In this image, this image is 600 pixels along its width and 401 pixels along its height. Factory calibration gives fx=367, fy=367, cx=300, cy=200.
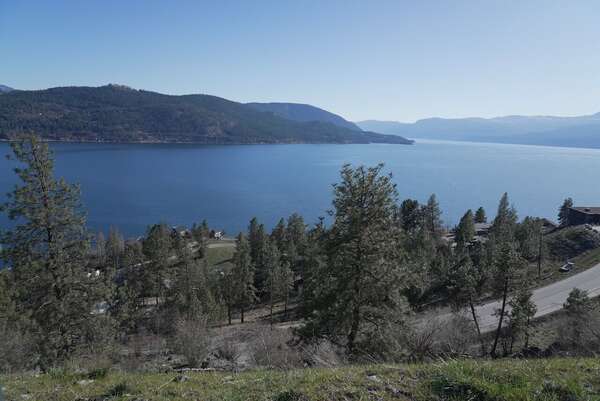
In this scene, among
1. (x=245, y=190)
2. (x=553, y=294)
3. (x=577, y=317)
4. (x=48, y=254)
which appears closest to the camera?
(x=48, y=254)

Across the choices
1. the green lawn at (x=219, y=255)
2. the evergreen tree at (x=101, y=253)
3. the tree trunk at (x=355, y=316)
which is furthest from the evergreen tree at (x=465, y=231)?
the evergreen tree at (x=101, y=253)

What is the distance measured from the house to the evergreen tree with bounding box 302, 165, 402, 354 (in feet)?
211

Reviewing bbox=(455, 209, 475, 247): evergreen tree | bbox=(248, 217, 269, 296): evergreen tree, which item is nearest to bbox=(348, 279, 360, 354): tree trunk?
bbox=(248, 217, 269, 296): evergreen tree

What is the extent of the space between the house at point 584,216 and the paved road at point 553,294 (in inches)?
1154

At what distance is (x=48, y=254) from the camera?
1232 centimetres

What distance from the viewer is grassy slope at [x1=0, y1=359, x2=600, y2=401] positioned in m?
4.31

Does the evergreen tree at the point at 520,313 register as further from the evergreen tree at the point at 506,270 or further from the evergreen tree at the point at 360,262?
the evergreen tree at the point at 360,262

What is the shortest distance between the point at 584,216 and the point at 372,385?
73654 millimetres

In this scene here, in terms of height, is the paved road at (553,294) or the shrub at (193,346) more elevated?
the shrub at (193,346)

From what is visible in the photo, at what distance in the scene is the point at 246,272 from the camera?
3684 cm

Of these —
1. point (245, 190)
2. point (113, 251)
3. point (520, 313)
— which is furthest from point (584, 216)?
point (245, 190)

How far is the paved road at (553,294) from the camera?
2791 cm

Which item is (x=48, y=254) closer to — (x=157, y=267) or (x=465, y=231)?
(x=157, y=267)

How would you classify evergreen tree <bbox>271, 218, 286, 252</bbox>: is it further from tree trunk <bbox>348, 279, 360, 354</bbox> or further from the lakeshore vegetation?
tree trunk <bbox>348, 279, 360, 354</bbox>
